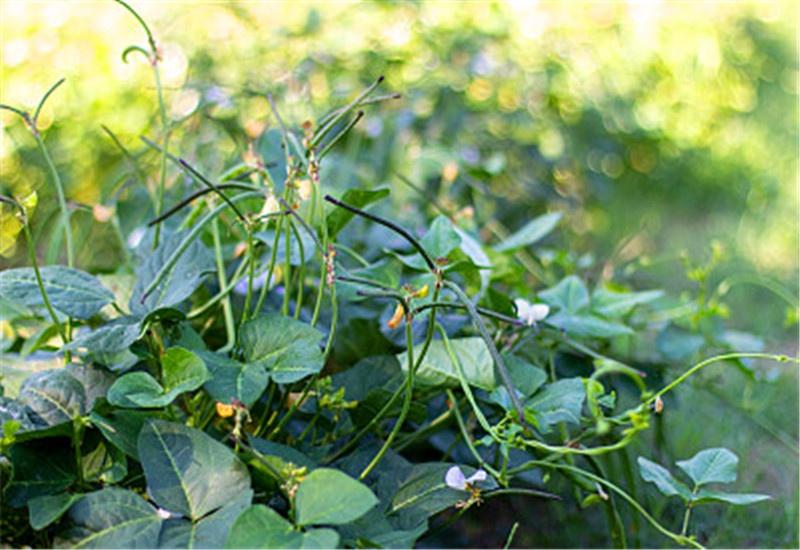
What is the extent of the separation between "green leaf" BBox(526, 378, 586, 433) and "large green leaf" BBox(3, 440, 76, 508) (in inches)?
17.5

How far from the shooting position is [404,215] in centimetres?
172

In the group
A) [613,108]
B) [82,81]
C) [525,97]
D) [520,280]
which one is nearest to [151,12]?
[82,81]

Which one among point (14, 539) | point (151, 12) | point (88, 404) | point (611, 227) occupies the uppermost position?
point (151, 12)

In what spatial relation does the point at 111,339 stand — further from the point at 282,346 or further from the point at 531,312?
the point at 531,312

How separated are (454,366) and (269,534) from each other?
1.06ft

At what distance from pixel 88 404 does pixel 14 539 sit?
15 cm

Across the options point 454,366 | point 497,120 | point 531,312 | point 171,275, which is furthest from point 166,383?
point 497,120

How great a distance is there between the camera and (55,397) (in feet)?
3.00

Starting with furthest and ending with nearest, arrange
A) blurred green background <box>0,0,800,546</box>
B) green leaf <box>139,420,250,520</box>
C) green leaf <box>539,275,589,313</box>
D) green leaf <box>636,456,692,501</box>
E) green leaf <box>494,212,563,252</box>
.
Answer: blurred green background <box>0,0,800,546</box>, green leaf <box>494,212,563,252</box>, green leaf <box>539,275,589,313</box>, green leaf <box>636,456,692,501</box>, green leaf <box>139,420,250,520</box>

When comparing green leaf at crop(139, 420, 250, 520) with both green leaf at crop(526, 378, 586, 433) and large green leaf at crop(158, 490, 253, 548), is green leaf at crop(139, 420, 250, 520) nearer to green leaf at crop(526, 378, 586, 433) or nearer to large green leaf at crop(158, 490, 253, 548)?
large green leaf at crop(158, 490, 253, 548)

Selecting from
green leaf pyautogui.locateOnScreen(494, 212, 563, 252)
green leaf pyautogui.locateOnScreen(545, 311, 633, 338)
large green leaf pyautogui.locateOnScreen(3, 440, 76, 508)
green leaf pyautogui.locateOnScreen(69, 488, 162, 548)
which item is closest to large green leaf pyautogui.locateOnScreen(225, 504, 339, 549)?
green leaf pyautogui.locateOnScreen(69, 488, 162, 548)

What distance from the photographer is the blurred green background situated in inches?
84.4

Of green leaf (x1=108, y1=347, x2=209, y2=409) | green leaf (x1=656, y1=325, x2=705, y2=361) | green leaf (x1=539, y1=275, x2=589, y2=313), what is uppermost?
green leaf (x1=108, y1=347, x2=209, y2=409)

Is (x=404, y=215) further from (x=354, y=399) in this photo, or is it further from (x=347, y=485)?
(x=347, y=485)
